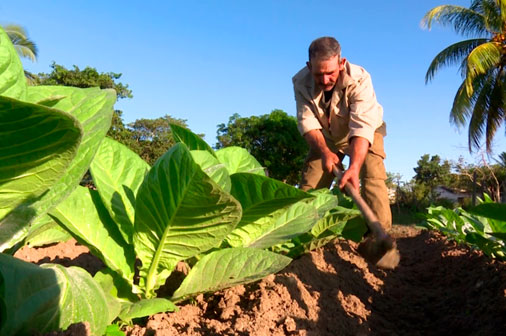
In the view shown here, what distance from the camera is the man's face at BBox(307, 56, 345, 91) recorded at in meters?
3.38

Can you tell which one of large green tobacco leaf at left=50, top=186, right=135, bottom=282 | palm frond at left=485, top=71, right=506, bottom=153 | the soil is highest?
palm frond at left=485, top=71, right=506, bottom=153

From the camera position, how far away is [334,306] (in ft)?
6.81

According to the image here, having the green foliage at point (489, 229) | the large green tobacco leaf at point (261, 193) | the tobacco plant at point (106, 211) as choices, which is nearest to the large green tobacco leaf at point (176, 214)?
the tobacco plant at point (106, 211)

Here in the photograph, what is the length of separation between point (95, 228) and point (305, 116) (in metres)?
2.69

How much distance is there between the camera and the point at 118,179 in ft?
4.78

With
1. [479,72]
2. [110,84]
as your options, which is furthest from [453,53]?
[110,84]

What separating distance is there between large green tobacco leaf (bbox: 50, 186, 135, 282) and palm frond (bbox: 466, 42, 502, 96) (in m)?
20.1

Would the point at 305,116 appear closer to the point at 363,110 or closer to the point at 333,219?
the point at 363,110

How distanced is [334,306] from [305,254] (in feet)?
2.70

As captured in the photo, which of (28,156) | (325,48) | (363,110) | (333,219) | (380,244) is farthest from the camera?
(363,110)

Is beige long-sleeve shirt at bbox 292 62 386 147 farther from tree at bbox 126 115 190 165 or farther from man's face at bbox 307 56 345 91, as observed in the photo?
tree at bbox 126 115 190 165

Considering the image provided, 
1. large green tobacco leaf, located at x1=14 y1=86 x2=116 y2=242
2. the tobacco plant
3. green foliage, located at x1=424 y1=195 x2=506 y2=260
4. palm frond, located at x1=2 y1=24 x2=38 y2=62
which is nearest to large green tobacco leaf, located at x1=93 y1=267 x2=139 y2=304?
the tobacco plant

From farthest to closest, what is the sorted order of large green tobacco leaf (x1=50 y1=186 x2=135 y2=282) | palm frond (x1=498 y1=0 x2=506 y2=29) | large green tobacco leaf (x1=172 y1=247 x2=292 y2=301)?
palm frond (x1=498 y1=0 x2=506 y2=29), large green tobacco leaf (x1=172 y1=247 x2=292 y2=301), large green tobacco leaf (x1=50 y1=186 x2=135 y2=282)

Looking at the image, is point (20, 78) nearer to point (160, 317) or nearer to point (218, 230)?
point (218, 230)
